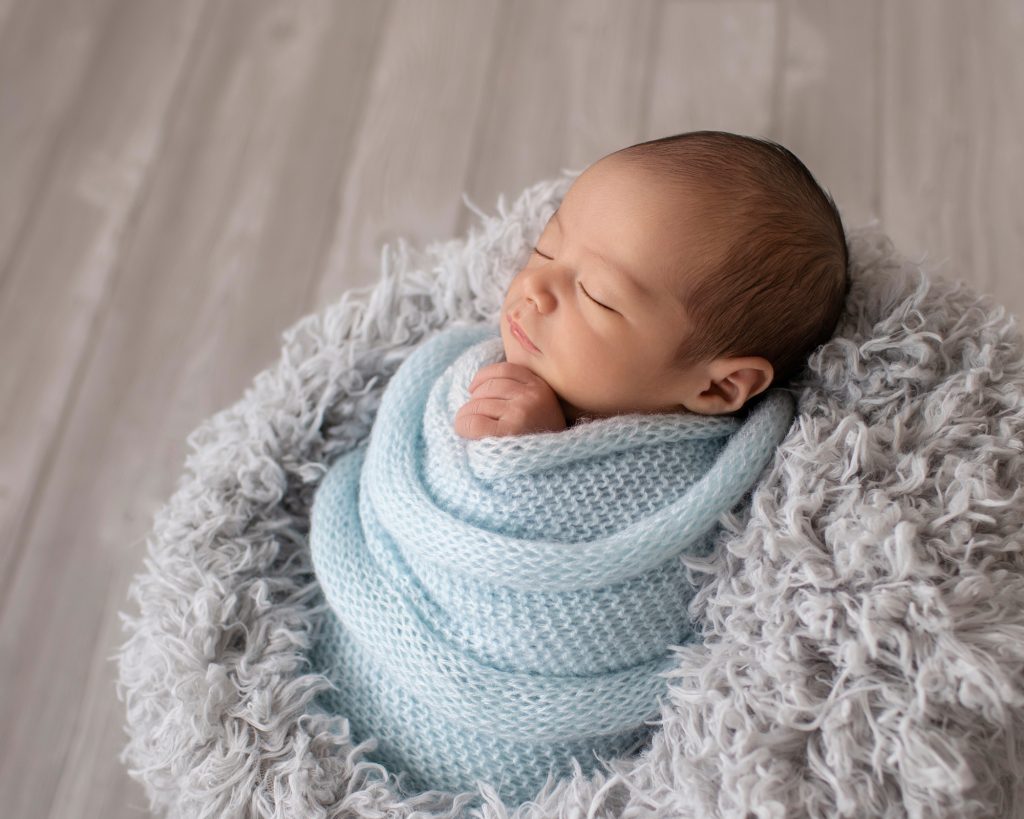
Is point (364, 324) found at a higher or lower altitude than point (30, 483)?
higher

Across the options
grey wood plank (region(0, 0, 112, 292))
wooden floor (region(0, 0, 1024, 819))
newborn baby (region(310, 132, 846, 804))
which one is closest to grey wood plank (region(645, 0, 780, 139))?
wooden floor (region(0, 0, 1024, 819))

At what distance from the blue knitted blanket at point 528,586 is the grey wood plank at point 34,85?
33.0 inches

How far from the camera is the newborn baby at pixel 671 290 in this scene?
90 centimetres

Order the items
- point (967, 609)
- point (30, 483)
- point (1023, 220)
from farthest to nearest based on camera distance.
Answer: point (1023, 220)
point (30, 483)
point (967, 609)

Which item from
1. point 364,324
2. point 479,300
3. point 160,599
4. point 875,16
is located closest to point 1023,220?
point 875,16

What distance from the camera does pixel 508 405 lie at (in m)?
0.93

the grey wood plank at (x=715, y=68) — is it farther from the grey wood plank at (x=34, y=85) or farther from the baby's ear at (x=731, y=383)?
the grey wood plank at (x=34, y=85)

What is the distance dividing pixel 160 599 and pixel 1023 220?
126 centimetres

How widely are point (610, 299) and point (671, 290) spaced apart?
6 centimetres

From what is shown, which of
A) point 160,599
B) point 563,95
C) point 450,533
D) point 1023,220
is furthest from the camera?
point 563,95

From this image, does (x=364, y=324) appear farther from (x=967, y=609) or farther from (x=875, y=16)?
(x=875, y=16)

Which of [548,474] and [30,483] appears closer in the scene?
[548,474]

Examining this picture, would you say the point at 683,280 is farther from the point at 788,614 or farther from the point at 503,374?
the point at 788,614

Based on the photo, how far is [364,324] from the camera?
114cm
